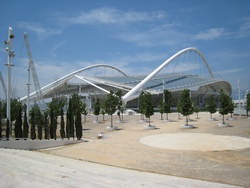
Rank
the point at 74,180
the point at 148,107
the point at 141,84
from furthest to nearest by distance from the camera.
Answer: the point at 141,84 < the point at 148,107 < the point at 74,180

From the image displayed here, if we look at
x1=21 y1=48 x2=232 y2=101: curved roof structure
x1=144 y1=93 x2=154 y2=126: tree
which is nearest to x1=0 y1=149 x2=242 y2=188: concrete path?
x1=144 y1=93 x2=154 y2=126: tree

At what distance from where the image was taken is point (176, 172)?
11.3 meters

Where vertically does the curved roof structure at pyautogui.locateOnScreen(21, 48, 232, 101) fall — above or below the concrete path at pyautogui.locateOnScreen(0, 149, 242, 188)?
above

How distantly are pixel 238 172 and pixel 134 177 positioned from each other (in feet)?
16.6

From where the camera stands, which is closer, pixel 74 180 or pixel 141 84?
pixel 74 180

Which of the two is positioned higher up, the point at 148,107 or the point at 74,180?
the point at 148,107

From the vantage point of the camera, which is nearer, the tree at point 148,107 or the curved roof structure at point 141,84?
the tree at point 148,107

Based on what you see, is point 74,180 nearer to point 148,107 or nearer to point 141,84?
point 148,107

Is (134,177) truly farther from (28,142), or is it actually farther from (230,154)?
(28,142)

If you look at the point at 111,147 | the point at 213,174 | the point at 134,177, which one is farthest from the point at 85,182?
the point at 111,147

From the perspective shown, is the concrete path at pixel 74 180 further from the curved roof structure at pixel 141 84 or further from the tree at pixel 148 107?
the curved roof structure at pixel 141 84

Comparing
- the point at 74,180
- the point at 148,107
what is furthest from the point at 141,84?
the point at 74,180

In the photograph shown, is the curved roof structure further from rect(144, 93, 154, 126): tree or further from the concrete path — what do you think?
the concrete path

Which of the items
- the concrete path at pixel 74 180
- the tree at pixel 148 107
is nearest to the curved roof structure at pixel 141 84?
the tree at pixel 148 107
